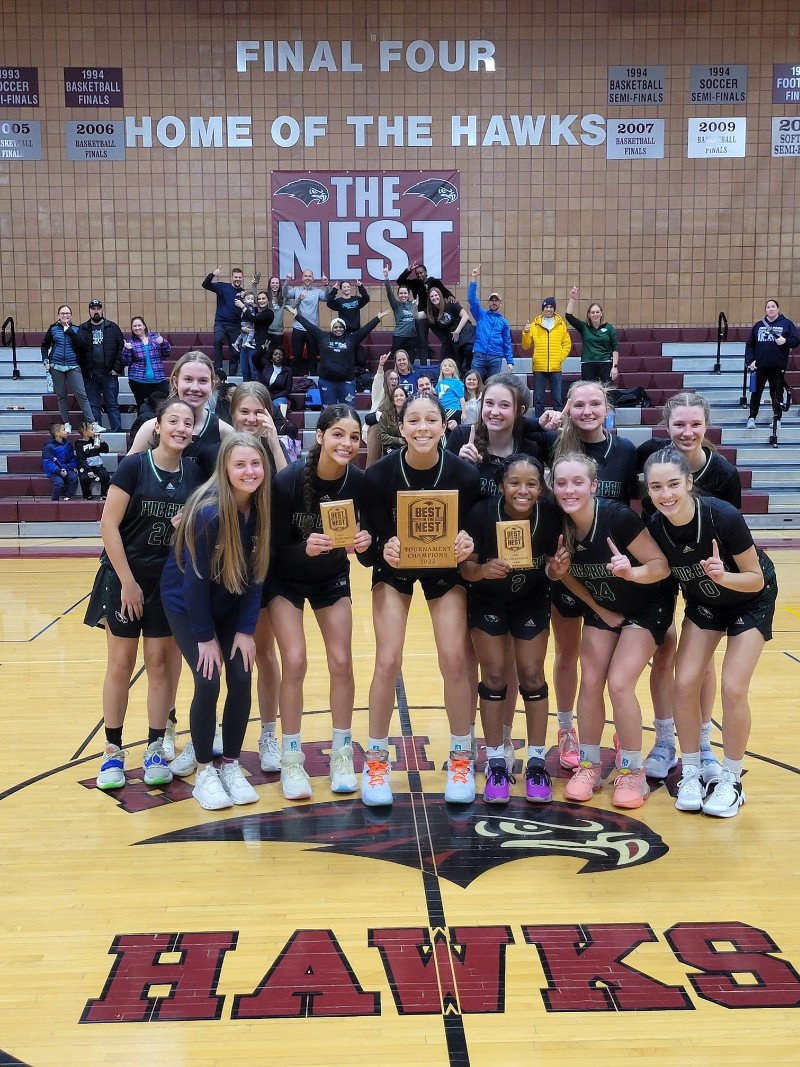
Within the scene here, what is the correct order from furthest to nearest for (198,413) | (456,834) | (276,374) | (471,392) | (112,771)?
(276,374)
(471,392)
(198,413)
(112,771)
(456,834)

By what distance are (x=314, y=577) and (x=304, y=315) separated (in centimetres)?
1044

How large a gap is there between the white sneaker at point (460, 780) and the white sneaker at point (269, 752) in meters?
0.84

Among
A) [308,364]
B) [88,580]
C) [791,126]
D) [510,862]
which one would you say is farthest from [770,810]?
[791,126]

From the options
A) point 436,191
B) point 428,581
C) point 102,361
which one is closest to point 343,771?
point 428,581

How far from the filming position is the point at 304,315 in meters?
14.2

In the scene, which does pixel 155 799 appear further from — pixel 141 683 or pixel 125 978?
pixel 141 683

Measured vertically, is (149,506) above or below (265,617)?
above

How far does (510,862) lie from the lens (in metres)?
3.74

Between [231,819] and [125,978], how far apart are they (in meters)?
1.16

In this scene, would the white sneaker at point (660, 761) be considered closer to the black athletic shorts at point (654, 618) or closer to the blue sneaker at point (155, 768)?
the black athletic shorts at point (654, 618)

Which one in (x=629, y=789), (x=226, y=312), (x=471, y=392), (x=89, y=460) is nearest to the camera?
(x=629, y=789)

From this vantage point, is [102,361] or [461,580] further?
[102,361]

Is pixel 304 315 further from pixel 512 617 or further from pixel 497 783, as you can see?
pixel 497 783

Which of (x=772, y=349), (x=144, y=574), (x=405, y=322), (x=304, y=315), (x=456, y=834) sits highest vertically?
(x=304, y=315)
